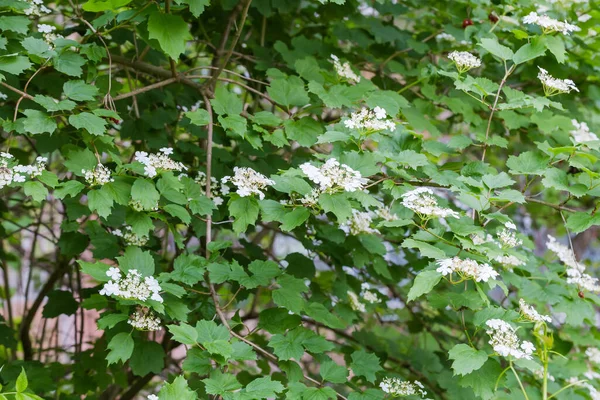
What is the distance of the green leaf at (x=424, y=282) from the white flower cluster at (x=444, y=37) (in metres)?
1.66

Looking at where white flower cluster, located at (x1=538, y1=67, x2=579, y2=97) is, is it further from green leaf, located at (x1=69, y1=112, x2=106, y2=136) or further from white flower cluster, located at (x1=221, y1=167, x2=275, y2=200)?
green leaf, located at (x1=69, y1=112, x2=106, y2=136)

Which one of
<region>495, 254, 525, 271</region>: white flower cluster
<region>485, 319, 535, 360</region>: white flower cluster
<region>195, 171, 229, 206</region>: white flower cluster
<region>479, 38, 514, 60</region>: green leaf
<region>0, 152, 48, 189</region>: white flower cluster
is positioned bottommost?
<region>495, 254, 525, 271</region>: white flower cluster

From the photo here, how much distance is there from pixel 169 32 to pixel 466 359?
1.34 meters

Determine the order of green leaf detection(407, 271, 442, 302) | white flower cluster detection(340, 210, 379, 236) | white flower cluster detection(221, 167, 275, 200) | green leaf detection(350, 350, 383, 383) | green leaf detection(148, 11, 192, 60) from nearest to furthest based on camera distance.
A: 1. green leaf detection(407, 271, 442, 302)
2. white flower cluster detection(221, 167, 275, 200)
3. green leaf detection(148, 11, 192, 60)
4. green leaf detection(350, 350, 383, 383)
5. white flower cluster detection(340, 210, 379, 236)

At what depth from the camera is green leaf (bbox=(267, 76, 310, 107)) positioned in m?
2.50

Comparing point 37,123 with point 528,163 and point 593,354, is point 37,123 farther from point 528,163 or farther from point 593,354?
point 593,354

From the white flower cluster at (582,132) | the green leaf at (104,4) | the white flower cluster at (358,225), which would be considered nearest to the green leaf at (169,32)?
the green leaf at (104,4)

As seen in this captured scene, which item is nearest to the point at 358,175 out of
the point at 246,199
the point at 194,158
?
the point at 246,199

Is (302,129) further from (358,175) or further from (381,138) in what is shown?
(358,175)

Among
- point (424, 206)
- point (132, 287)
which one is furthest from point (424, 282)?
point (132, 287)

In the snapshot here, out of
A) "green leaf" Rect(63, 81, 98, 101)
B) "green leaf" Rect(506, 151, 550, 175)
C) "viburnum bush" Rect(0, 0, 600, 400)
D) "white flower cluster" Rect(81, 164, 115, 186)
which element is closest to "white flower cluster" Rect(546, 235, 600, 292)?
"viburnum bush" Rect(0, 0, 600, 400)

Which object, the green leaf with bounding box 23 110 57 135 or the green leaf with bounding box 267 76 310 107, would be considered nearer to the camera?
the green leaf with bounding box 23 110 57 135

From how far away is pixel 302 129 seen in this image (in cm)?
244

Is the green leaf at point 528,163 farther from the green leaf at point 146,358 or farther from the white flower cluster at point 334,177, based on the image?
the green leaf at point 146,358
